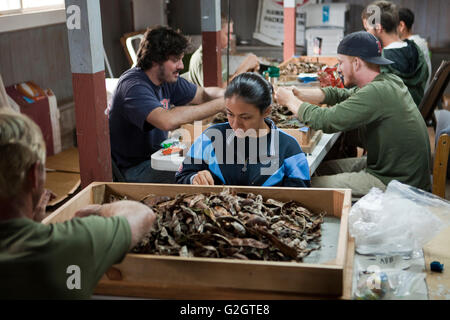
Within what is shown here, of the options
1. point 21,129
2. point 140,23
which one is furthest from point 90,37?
point 140,23

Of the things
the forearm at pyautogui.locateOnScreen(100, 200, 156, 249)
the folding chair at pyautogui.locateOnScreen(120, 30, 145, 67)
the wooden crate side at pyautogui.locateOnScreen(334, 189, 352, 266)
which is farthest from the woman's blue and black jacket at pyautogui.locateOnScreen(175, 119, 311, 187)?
the folding chair at pyautogui.locateOnScreen(120, 30, 145, 67)

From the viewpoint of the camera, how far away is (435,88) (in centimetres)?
544

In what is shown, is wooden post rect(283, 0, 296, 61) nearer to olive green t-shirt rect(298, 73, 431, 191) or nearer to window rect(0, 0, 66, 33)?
window rect(0, 0, 66, 33)

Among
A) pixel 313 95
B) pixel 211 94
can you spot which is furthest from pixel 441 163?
pixel 211 94

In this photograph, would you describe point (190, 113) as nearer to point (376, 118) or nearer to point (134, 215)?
A: point (376, 118)

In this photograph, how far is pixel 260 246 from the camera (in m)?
2.10

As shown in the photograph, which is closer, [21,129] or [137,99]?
[21,129]

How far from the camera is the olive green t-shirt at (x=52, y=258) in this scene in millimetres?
1569

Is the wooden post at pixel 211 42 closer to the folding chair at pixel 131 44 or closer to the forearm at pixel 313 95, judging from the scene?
the forearm at pixel 313 95

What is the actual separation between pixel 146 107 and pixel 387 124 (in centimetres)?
161

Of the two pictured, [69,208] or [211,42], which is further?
[211,42]

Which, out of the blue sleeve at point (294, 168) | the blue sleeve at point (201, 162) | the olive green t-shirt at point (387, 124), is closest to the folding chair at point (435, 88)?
the olive green t-shirt at point (387, 124)
